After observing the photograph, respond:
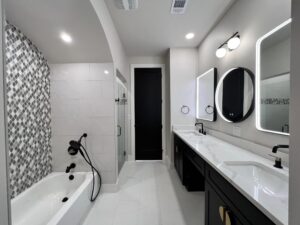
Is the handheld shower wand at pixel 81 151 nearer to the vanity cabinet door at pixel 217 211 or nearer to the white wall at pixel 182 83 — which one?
the vanity cabinet door at pixel 217 211

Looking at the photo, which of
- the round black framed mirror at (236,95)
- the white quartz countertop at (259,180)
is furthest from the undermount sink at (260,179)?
the round black framed mirror at (236,95)

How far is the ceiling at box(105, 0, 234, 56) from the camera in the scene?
209cm

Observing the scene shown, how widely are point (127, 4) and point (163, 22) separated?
0.69 meters

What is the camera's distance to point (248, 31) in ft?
5.76

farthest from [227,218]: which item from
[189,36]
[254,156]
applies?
[189,36]

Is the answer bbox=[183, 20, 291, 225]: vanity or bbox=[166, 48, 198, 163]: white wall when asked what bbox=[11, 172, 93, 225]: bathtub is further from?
bbox=[166, 48, 198, 163]: white wall

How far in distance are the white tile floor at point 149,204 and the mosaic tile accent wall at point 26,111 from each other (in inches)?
37.3

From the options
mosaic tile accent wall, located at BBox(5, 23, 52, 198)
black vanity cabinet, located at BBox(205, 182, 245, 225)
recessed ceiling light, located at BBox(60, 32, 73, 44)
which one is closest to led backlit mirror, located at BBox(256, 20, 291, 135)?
black vanity cabinet, located at BBox(205, 182, 245, 225)

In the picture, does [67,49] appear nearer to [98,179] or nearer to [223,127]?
[98,179]

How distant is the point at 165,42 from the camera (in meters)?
3.15

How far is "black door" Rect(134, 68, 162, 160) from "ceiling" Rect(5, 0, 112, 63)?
164 cm

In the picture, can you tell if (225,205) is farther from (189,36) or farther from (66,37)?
(189,36)

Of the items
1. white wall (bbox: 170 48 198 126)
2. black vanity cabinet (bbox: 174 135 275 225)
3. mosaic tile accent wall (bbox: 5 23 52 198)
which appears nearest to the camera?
Result: black vanity cabinet (bbox: 174 135 275 225)

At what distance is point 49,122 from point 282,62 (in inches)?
116
